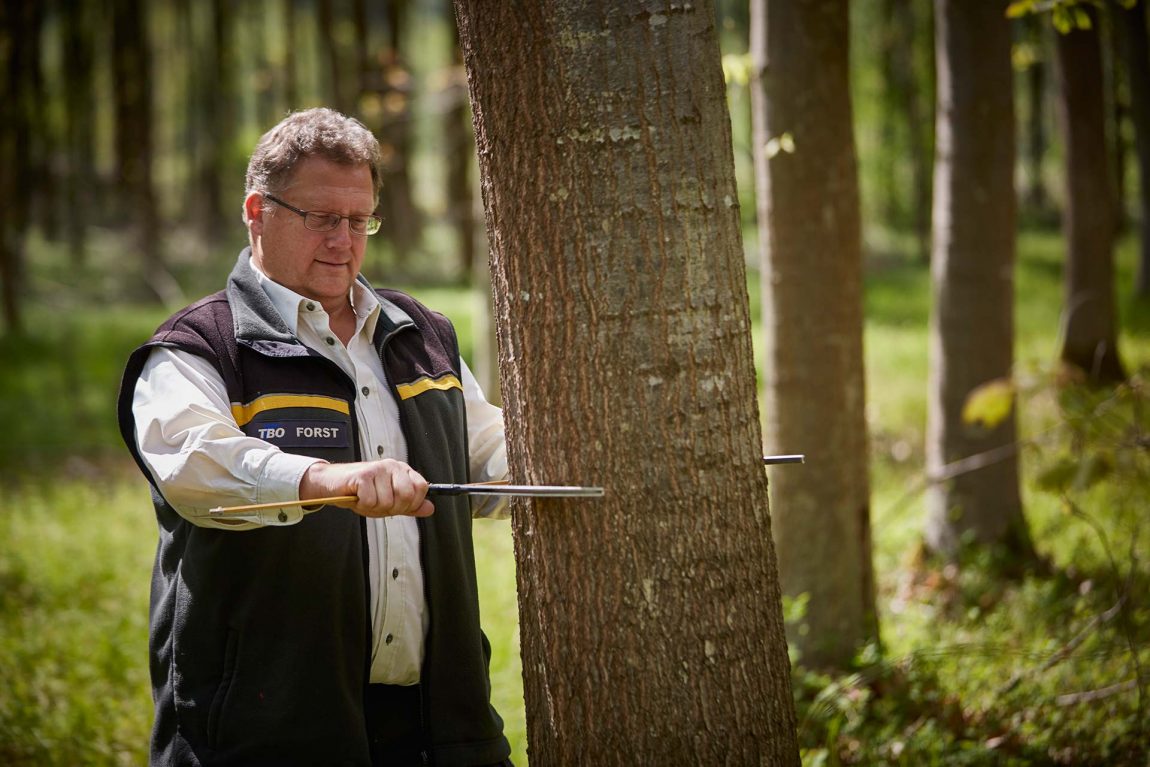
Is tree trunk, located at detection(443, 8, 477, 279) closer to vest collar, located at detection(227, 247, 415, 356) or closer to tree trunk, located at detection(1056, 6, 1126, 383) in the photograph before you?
vest collar, located at detection(227, 247, 415, 356)

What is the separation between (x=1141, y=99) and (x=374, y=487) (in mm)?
17306

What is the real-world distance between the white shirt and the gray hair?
0.25 meters

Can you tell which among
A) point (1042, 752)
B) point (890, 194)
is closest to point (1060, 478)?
point (1042, 752)

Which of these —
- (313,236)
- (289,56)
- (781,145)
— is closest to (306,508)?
(313,236)

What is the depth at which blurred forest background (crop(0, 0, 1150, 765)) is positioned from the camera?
425cm

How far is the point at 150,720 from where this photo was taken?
4664 mm

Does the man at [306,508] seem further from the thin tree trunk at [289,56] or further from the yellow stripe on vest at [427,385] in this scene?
the thin tree trunk at [289,56]

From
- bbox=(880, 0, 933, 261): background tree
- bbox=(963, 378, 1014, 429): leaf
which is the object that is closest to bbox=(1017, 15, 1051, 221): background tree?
bbox=(880, 0, 933, 261): background tree

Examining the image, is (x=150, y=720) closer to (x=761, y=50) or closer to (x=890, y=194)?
(x=761, y=50)

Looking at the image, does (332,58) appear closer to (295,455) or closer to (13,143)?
(13,143)

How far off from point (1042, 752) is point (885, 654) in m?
1.00

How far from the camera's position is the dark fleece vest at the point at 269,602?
2.37m

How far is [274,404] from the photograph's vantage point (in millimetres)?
2424

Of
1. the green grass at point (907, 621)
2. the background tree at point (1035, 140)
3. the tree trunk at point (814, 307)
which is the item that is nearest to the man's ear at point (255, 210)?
the green grass at point (907, 621)
